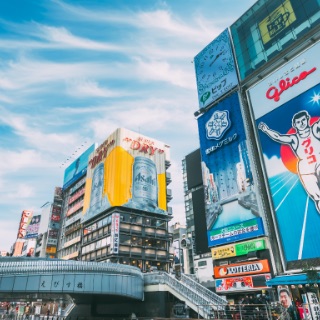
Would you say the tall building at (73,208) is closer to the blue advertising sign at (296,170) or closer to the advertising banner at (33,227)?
the advertising banner at (33,227)

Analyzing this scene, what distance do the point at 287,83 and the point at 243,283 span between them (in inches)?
1021

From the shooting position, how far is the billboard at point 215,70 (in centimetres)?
4938

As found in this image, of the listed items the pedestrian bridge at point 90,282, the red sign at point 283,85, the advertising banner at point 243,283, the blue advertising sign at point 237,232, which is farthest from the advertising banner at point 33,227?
the red sign at point 283,85

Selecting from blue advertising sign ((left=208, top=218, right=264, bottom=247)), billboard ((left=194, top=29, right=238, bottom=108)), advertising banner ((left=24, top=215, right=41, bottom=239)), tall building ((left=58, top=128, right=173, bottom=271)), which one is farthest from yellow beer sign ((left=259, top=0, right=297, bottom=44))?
advertising banner ((left=24, top=215, right=41, bottom=239))

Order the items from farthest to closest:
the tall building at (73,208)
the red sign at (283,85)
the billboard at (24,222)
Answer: the billboard at (24,222)
the tall building at (73,208)
the red sign at (283,85)

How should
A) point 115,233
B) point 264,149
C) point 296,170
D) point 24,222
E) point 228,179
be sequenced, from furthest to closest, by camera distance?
point 24,222 → point 115,233 → point 228,179 → point 264,149 → point 296,170

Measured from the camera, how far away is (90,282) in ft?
108

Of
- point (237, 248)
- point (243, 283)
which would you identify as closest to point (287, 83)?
point (237, 248)

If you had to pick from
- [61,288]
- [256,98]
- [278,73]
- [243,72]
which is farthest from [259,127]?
[61,288]

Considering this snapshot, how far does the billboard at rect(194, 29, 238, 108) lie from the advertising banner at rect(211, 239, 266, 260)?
24.1m

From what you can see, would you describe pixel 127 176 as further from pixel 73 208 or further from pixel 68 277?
pixel 68 277

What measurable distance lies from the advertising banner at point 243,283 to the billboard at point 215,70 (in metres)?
28.3

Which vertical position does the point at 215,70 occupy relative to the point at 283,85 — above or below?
above

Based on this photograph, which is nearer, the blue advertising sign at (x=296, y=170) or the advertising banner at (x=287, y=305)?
the advertising banner at (x=287, y=305)
